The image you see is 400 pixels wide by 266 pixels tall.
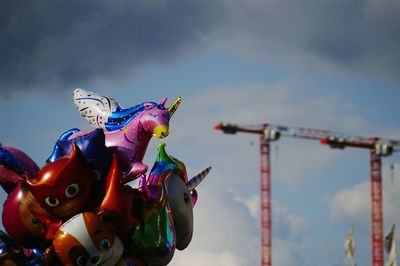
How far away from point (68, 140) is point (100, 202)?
5.65 ft

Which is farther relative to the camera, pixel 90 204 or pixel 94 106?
pixel 94 106

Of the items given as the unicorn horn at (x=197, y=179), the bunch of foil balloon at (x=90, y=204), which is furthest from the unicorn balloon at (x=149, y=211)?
the unicorn horn at (x=197, y=179)

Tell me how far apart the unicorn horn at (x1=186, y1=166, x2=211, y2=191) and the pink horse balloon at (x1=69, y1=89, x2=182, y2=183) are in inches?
66.8

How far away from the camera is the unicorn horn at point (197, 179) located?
31531 mm

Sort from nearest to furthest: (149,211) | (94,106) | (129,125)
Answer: (149,211), (129,125), (94,106)

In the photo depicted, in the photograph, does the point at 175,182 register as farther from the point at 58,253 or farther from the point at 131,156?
the point at 58,253

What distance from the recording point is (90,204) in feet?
93.6

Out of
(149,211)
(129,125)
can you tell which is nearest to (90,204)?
(149,211)

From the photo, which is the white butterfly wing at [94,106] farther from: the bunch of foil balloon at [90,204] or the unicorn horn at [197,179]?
the unicorn horn at [197,179]

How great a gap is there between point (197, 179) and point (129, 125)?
2.64 metres

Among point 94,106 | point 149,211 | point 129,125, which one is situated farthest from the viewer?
point 94,106

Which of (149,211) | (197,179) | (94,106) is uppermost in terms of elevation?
(94,106)

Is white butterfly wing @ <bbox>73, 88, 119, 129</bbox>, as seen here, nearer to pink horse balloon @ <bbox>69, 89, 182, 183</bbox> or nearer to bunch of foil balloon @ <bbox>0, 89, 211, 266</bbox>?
pink horse balloon @ <bbox>69, 89, 182, 183</bbox>

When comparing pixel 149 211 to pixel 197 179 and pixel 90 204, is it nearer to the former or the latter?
pixel 90 204
